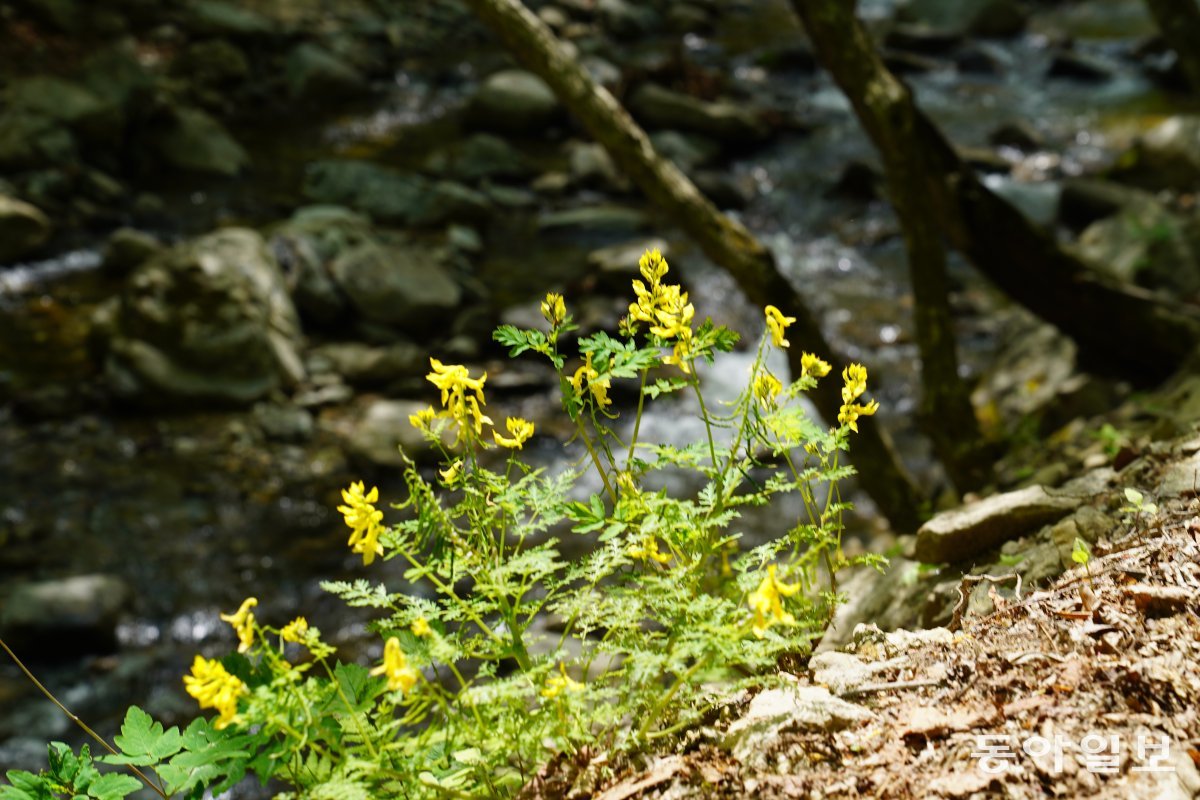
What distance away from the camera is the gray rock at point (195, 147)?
12.2m

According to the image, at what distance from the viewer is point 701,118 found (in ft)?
43.9

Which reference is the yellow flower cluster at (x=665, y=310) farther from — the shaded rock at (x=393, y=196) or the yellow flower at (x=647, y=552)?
the shaded rock at (x=393, y=196)

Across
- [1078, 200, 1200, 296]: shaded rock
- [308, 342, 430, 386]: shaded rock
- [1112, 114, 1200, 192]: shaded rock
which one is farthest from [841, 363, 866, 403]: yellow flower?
[1112, 114, 1200, 192]: shaded rock

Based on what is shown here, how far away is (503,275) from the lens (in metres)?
10.3

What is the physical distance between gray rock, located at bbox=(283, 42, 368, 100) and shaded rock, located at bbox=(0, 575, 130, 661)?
36.0ft

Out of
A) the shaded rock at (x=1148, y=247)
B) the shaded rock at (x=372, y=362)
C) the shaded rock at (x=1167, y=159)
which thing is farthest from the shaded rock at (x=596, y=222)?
the shaded rock at (x=1167, y=159)

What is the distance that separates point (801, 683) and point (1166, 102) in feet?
45.4

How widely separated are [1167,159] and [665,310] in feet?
35.3

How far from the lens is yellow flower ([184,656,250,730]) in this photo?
1524 mm

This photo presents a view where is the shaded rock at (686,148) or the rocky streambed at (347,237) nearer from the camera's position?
the rocky streambed at (347,237)

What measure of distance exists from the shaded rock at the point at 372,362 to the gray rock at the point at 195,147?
489 cm

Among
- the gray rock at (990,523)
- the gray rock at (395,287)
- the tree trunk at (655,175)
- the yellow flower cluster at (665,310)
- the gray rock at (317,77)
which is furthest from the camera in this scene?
the gray rock at (317,77)

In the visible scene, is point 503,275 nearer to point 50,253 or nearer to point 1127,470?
point 50,253

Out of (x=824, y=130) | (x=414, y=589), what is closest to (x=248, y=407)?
(x=414, y=589)
